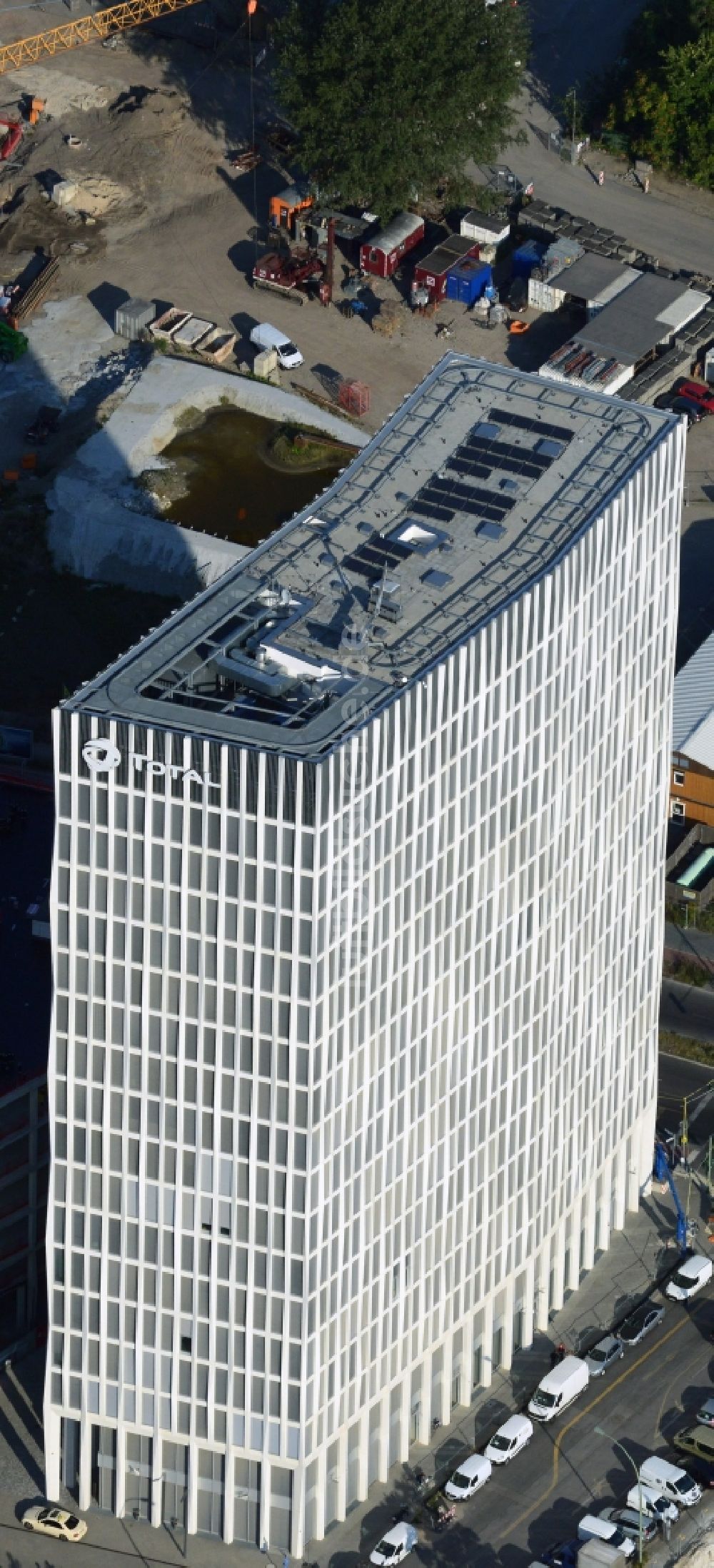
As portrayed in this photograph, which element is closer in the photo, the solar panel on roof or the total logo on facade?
the total logo on facade

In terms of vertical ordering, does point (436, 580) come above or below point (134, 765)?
above

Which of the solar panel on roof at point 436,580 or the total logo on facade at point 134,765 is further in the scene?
the solar panel on roof at point 436,580

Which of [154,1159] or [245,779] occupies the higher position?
[245,779]

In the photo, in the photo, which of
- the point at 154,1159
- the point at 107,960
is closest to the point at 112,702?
the point at 107,960

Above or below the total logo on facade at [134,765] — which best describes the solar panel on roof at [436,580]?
above

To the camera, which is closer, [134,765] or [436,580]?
[134,765]

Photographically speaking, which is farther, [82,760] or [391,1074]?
[391,1074]

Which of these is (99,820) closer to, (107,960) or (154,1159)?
(107,960)

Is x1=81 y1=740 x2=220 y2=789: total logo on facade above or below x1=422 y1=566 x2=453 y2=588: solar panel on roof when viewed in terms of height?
below
